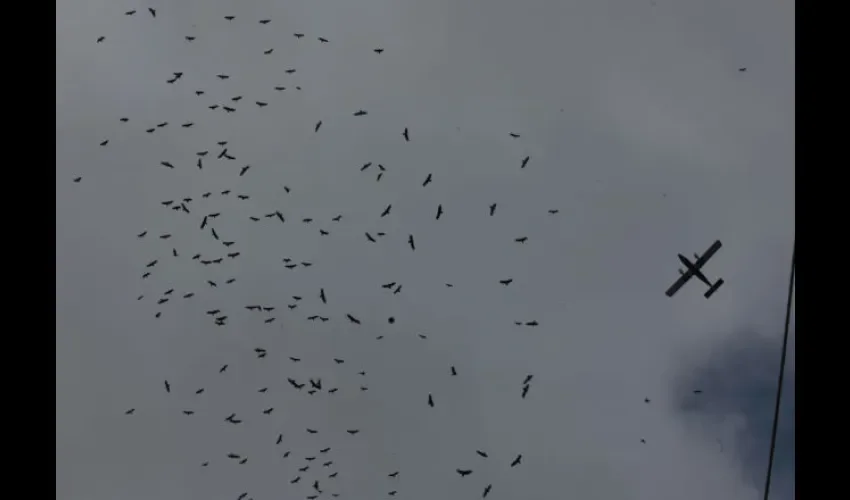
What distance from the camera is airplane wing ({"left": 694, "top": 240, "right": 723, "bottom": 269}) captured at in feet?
184

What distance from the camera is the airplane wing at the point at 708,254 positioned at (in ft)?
184

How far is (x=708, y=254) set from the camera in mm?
56375

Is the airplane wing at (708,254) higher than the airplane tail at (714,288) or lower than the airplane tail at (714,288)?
higher

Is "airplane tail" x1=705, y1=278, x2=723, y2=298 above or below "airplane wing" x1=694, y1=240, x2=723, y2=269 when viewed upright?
below
